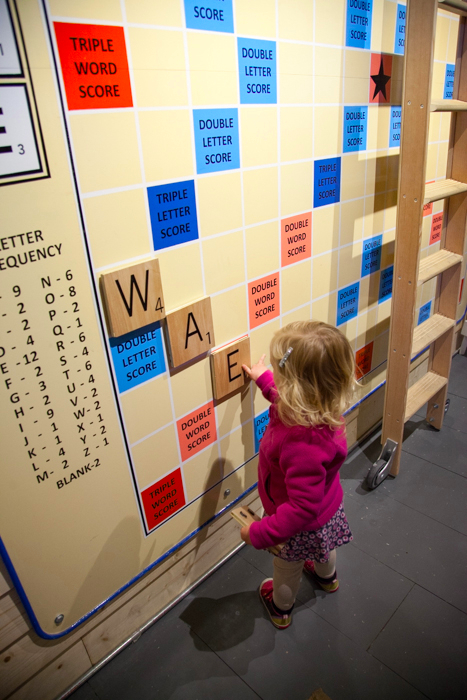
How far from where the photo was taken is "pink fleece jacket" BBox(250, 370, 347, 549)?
3.57ft

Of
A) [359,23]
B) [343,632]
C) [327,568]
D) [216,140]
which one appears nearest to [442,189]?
[359,23]

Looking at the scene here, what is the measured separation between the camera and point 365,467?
212 centimetres

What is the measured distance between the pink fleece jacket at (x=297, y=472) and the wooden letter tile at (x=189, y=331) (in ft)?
0.91

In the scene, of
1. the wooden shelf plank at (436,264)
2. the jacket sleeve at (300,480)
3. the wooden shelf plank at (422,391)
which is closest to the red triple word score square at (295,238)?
the wooden shelf plank at (436,264)

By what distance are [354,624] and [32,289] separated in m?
1.40

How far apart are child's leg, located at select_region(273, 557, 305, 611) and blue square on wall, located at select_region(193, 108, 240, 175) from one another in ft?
3.80

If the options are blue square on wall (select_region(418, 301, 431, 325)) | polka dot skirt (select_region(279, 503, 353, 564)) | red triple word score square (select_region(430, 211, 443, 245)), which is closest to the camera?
polka dot skirt (select_region(279, 503, 353, 564))

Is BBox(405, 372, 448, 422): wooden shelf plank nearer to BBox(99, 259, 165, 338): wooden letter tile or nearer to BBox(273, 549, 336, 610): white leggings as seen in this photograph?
BBox(273, 549, 336, 610): white leggings

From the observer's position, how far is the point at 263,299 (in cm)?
145

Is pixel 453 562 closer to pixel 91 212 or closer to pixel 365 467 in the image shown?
pixel 365 467

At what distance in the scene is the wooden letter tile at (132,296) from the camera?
1.01m

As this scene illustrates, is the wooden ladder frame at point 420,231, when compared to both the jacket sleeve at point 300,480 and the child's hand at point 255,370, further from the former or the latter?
the jacket sleeve at point 300,480

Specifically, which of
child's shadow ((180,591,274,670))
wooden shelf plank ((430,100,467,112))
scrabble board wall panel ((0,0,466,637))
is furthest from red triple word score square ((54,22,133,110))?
child's shadow ((180,591,274,670))

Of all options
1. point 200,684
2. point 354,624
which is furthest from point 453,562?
point 200,684
